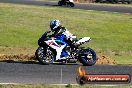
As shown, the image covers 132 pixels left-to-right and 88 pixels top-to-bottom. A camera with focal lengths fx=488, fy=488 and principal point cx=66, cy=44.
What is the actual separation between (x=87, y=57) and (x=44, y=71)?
97.7 inches

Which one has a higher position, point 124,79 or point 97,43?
point 124,79

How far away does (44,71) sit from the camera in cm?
1666

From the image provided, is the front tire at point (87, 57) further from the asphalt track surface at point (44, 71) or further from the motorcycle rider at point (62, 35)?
the motorcycle rider at point (62, 35)

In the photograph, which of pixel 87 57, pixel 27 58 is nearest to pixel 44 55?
pixel 87 57

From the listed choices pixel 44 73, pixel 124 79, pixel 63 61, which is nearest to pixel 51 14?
pixel 63 61

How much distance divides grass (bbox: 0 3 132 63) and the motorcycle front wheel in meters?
3.73

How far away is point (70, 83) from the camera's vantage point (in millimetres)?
14742

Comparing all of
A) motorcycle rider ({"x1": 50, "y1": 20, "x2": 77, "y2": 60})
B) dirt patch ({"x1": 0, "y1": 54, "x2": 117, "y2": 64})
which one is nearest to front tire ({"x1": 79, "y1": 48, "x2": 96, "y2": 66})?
motorcycle rider ({"x1": 50, "y1": 20, "x2": 77, "y2": 60})

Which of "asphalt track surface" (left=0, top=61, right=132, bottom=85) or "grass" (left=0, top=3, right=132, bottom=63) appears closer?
"asphalt track surface" (left=0, top=61, right=132, bottom=85)

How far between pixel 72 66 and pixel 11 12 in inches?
795

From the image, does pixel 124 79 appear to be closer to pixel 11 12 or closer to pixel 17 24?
pixel 17 24

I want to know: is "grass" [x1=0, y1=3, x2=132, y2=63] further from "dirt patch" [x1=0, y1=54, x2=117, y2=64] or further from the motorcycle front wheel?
the motorcycle front wheel

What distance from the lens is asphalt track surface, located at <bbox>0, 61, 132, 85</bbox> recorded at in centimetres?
1507

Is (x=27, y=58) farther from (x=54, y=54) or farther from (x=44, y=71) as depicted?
(x=44, y=71)
